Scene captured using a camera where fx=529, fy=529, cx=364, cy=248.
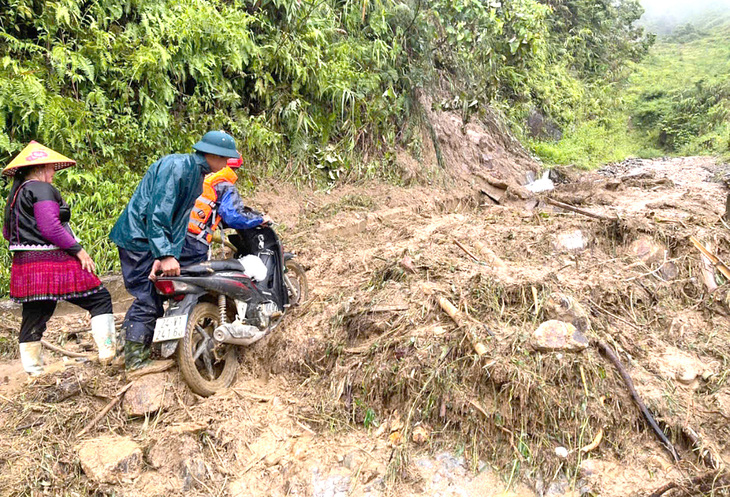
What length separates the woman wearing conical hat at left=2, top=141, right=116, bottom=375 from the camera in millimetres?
3340

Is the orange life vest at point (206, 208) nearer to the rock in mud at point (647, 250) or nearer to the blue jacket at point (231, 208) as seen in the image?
the blue jacket at point (231, 208)

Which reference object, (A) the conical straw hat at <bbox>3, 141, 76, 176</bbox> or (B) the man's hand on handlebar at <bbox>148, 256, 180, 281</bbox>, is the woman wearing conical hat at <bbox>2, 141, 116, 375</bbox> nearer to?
(A) the conical straw hat at <bbox>3, 141, 76, 176</bbox>

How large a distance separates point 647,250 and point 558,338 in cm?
249

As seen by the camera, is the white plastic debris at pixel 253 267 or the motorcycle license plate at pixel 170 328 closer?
the motorcycle license plate at pixel 170 328

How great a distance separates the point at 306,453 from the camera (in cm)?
306

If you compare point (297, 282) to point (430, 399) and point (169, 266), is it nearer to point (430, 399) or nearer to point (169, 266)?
point (169, 266)

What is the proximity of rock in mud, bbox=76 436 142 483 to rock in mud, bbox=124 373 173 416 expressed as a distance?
0.85 feet

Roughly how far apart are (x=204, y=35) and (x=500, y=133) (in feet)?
25.8

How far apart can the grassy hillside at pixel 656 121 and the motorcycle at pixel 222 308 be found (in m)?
11.4

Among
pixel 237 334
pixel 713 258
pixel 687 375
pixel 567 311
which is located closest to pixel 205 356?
pixel 237 334

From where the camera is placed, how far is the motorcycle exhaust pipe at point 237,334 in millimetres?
3488

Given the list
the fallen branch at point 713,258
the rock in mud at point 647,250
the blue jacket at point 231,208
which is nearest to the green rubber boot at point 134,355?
the blue jacket at point 231,208

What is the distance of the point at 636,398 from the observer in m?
3.02

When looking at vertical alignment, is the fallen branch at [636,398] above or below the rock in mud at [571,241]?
above
